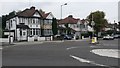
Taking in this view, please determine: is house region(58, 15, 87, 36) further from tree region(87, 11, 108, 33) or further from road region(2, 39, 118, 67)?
road region(2, 39, 118, 67)

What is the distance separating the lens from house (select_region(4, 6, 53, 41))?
65.3 metres

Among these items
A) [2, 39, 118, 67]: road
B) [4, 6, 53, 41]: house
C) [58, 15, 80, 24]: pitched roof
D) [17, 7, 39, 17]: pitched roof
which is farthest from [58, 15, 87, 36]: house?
[2, 39, 118, 67]: road

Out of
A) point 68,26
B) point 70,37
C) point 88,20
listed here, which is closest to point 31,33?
point 70,37

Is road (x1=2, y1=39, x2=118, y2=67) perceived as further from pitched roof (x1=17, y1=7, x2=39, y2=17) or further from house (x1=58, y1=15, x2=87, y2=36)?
house (x1=58, y1=15, x2=87, y2=36)

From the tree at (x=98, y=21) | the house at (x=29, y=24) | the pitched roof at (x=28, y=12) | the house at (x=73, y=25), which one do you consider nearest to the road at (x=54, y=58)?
the house at (x=29, y=24)

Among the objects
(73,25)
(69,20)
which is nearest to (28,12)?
(69,20)

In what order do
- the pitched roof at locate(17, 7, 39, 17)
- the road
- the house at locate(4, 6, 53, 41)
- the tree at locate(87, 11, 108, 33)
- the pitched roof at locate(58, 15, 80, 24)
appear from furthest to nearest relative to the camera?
the pitched roof at locate(58, 15, 80, 24)
the tree at locate(87, 11, 108, 33)
the pitched roof at locate(17, 7, 39, 17)
the house at locate(4, 6, 53, 41)
the road

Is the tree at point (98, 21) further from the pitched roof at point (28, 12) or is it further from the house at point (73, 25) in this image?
the pitched roof at point (28, 12)

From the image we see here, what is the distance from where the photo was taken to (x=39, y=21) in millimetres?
72500

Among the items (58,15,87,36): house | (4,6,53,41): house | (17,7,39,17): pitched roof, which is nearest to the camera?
(4,6,53,41): house

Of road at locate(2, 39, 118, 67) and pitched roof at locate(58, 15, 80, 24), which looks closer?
road at locate(2, 39, 118, 67)

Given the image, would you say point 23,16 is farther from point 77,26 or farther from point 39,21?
point 77,26

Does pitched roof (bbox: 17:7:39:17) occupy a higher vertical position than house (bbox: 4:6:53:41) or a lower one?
higher

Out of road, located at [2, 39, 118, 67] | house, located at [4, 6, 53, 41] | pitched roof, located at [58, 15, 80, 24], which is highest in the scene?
pitched roof, located at [58, 15, 80, 24]
